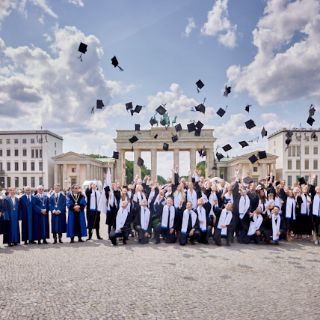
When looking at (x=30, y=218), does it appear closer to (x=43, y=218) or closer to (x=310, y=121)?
(x=43, y=218)

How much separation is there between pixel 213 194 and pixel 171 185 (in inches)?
68.8

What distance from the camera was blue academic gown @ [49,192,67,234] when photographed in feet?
40.7

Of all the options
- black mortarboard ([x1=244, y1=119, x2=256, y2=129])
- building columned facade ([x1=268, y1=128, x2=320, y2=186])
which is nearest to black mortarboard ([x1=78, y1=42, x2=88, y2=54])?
black mortarboard ([x1=244, y1=119, x2=256, y2=129])

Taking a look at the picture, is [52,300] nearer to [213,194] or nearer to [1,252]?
[1,252]

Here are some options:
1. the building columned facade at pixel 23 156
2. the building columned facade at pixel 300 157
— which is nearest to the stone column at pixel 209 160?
the building columned facade at pixel 300 157

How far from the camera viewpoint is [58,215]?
40.8 ft

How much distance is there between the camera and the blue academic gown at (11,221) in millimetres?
11927

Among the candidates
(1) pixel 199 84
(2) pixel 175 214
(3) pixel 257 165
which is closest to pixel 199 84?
(1) pixel 199 84

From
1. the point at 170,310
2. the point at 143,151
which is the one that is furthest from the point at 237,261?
the point at 143,151

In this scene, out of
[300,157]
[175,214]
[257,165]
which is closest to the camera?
[175,214]

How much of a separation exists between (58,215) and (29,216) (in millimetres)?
929

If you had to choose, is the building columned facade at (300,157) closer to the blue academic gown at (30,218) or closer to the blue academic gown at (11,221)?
the blue academic gown at (30,218)

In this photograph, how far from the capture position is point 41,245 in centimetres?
1182

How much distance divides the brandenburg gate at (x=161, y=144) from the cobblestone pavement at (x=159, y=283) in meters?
54.6
